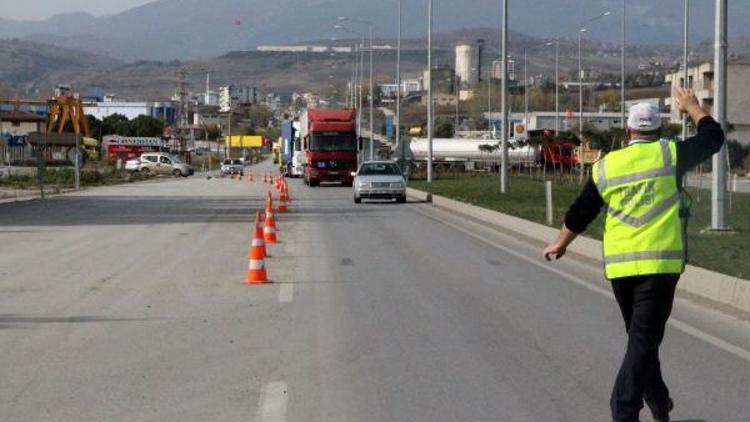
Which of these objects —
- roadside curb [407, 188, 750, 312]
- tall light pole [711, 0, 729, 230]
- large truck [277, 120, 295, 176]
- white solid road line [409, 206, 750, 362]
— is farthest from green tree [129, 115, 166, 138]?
tall light pole [711, 0, 729, 230]

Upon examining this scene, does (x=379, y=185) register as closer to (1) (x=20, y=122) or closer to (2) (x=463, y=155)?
(2) (x=463, y=155)

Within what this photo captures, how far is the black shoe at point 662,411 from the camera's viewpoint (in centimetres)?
844

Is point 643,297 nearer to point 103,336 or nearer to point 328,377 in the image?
point 328,377

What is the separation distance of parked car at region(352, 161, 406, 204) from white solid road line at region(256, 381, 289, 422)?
3652 cm

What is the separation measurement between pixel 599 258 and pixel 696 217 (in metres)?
9.87

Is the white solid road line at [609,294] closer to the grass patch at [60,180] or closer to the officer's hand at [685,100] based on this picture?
the officer's hand at [685,100]

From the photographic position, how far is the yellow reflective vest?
311 inches

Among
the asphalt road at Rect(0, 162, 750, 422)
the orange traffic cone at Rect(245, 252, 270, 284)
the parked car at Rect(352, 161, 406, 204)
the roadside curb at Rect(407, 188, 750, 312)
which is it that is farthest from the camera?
the parked car at Rect(352, 161, 406, 204)

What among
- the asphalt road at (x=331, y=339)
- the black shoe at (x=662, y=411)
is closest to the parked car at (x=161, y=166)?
the asphalt road at (x=331, y=339)

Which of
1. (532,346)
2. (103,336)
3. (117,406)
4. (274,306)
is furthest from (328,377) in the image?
(274,306)

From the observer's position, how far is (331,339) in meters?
12.5

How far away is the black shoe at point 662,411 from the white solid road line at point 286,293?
775 centimetres

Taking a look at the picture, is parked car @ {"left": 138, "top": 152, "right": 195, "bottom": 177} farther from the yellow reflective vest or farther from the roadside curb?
the yellow reflective vest

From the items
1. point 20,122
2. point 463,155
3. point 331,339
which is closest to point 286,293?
point 331,339
